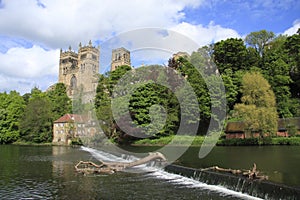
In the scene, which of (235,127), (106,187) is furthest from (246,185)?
(235,127)

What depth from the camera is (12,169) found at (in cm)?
2138

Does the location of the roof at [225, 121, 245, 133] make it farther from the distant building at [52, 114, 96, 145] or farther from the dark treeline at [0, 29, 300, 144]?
the distant building at [52, 114, 96, 145]

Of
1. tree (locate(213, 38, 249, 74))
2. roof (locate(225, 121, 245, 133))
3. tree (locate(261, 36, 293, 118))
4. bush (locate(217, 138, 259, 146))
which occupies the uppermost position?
tree (locate(213, 38, 249, 74))

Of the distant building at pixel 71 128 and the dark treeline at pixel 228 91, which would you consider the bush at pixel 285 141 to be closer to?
the dark treeline at pixel 228 91

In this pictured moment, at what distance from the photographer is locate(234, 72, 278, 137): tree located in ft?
130

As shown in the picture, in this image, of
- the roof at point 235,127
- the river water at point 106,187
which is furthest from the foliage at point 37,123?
the river water at point 106,187

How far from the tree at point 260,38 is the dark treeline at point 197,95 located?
10.4ft

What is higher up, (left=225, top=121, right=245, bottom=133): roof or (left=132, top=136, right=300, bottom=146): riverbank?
Answer: (left=225, top=121, right=245, bottom=133): roof

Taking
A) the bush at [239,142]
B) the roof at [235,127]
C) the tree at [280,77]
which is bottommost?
the bush at [239,142]

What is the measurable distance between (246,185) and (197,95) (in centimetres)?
3513

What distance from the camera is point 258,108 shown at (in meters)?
40.8

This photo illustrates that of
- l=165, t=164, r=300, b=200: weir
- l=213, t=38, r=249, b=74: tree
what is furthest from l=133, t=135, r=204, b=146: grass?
l=165, t=164, r=300, b=200: weir

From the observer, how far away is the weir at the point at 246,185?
12016 millimetres

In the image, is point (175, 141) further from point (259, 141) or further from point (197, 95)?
point (259, 141)
